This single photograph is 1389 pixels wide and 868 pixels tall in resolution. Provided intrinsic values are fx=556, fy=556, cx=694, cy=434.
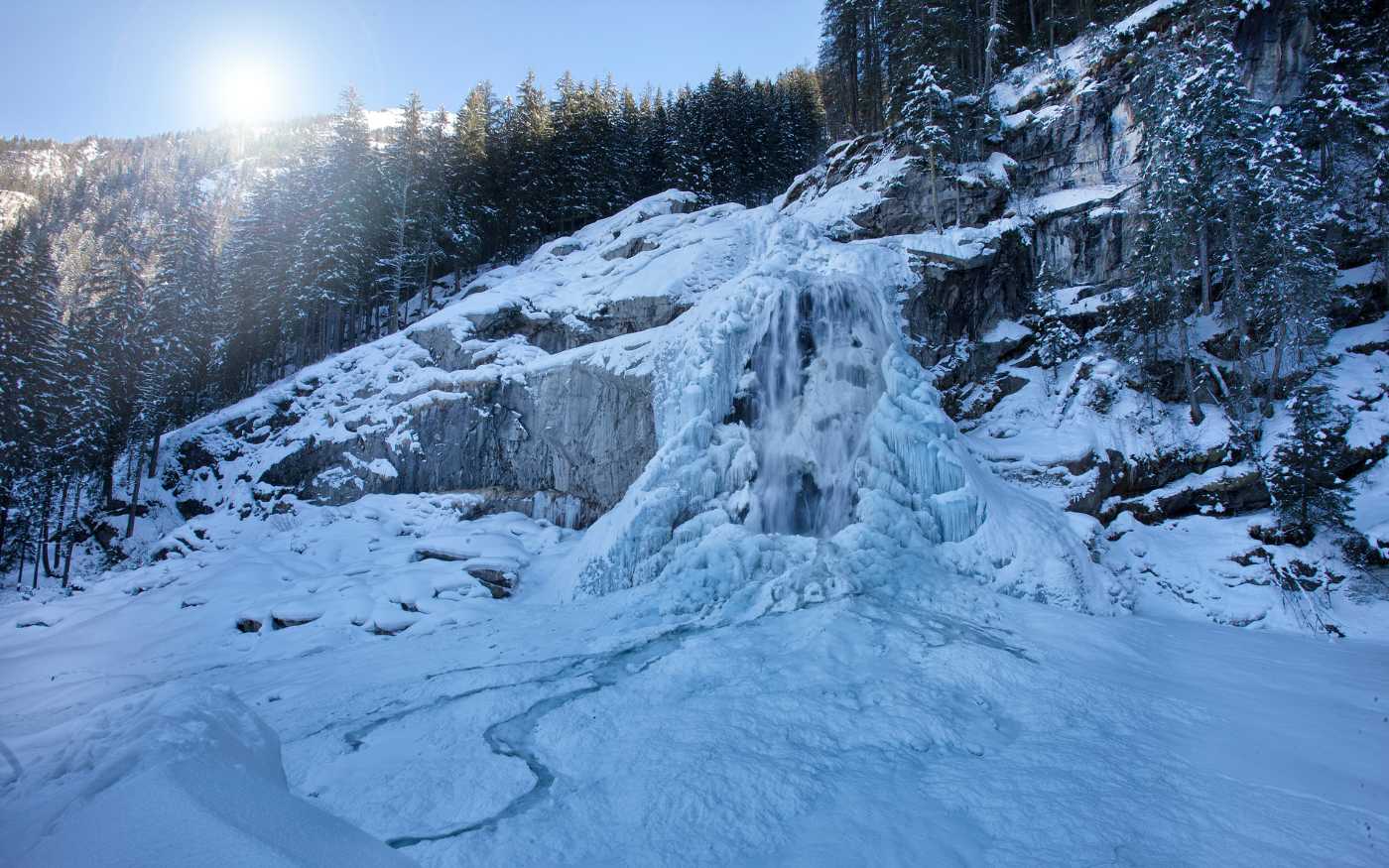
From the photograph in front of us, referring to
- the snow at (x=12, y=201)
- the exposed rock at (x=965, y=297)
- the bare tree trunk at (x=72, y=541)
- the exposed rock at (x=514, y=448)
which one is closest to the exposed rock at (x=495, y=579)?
the exposed rock at (x=514, y=448)

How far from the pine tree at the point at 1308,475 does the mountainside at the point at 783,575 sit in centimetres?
42

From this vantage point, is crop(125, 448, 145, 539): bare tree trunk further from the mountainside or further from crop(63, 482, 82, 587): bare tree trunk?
crop(63, 482, 82, 587): bare tree trunk

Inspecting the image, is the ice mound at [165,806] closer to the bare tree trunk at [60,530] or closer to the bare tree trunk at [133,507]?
the bare tree trunk at [133,507]

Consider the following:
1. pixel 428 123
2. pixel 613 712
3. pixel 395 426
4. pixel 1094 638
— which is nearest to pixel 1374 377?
pixel 1094 638

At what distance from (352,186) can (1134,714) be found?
3502 centimetres

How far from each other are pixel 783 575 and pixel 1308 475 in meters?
10.8

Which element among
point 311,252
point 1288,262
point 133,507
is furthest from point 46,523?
point 1288,262

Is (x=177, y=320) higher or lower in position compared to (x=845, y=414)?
higher

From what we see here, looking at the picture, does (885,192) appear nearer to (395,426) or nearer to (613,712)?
(395,426)

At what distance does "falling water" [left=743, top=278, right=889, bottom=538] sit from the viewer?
12.0 meters

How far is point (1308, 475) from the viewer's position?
11.0 m

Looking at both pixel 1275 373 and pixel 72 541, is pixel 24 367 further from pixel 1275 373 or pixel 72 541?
pixel 1275 373

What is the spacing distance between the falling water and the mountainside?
86 mm

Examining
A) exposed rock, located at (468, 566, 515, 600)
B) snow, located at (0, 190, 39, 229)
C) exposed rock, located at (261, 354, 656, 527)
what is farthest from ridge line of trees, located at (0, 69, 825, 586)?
snow, located at (0, 190, 39, 229)
